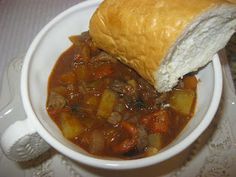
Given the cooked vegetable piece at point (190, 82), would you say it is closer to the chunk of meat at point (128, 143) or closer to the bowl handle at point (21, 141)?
the chunk of meat at point (128, 143)

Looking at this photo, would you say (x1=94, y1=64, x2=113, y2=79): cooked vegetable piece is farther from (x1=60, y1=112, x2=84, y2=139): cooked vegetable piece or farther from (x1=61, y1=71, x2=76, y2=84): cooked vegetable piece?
(x1=60, y1=112, x2=84, y2=139): cooked vegetable piece

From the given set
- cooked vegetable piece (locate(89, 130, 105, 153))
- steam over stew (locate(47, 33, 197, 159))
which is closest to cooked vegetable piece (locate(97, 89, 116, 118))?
steam over stew (locate(47, 33, 197, 159))

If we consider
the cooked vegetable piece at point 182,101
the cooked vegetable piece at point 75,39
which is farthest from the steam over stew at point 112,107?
the cooked vegetable piece at point 75,39

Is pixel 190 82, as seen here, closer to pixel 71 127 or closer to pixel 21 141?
pixel 71 127

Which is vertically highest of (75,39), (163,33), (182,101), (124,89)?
(163,33)

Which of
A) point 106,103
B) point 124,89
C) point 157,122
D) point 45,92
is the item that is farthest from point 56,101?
point 157,122

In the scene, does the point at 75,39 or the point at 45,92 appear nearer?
the point at 45,92
